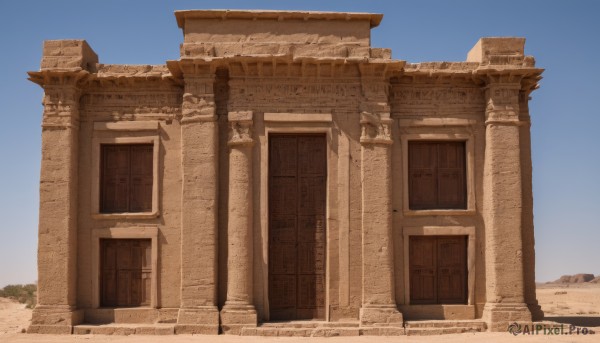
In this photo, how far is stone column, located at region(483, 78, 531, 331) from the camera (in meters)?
15.9

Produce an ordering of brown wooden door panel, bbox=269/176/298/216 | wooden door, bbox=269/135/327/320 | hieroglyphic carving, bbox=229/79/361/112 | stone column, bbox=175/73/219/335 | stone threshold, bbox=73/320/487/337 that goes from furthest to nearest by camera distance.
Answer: brown wooden door panel, bbox=269/176/298/216 → hieroglyphic carving, bbox=229/79/361/112 → wooden door, bbox=269/135/327/320 → stone column, bbox=175/73/219/335 → stone threshold, bbox=73/320/487/337

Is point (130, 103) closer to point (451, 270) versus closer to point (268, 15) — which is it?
point (268, 15)

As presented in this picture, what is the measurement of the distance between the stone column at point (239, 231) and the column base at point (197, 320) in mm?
219

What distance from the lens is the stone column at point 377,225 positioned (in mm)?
15633

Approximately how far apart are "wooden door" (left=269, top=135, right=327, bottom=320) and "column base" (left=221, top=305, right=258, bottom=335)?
0.76 metres

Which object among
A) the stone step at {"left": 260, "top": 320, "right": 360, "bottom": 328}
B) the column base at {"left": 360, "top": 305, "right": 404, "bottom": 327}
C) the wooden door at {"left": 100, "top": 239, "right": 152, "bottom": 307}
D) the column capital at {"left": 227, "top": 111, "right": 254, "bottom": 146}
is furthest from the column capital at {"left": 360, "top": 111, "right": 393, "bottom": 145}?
the wooden door at {"left": 100, "top": 239, "right": 152, "bottom": 307}

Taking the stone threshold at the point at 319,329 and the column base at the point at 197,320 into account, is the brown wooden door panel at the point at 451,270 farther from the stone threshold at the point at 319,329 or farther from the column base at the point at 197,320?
the column base at the point at 197,320

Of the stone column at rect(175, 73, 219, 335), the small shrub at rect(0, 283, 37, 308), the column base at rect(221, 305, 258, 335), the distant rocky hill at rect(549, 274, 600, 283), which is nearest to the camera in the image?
the column base at rect(221, 305, 258, 335)

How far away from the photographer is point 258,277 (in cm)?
1588

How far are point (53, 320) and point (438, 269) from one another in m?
A: 8.85

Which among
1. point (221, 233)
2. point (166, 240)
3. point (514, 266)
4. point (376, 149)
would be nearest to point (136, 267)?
point (166, 240)

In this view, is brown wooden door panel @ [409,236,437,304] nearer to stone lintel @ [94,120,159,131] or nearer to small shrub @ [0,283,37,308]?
stone lintel @ [94,120,159,131]

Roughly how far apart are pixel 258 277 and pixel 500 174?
6071 millimetres

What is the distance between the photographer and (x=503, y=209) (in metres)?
16.1
